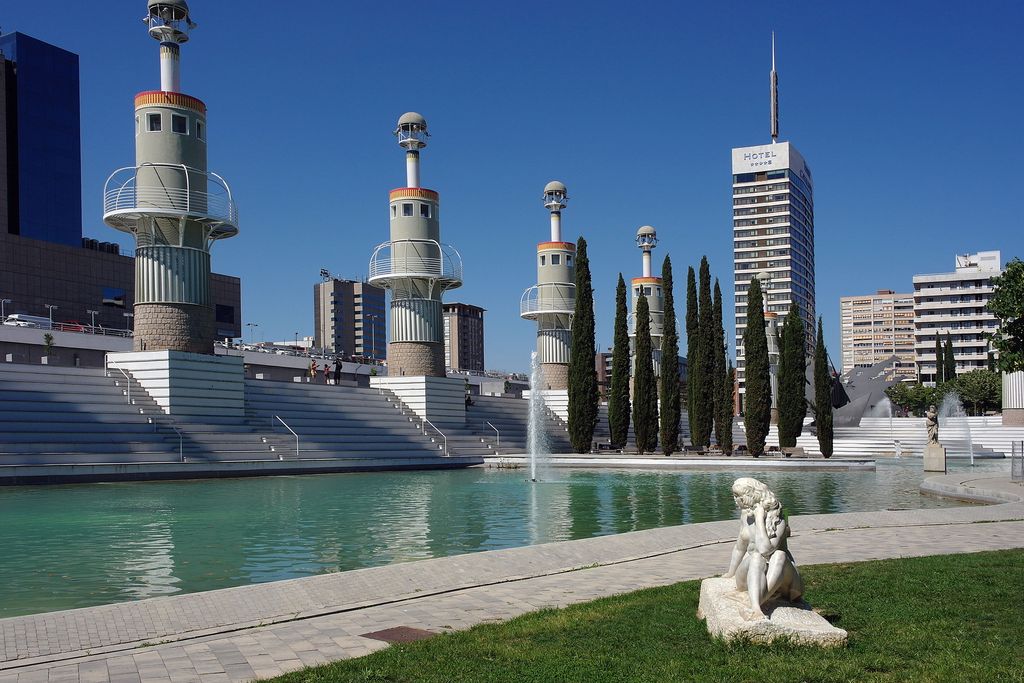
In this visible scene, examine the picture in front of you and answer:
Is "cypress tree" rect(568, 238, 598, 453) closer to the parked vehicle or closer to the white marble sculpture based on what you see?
the parked vehicle

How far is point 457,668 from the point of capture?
6.71 metres

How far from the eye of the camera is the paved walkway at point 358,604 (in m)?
7.20

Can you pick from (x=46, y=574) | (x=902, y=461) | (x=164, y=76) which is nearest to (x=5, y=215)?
(x=164, y=76)

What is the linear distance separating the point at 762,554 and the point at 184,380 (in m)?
32.6

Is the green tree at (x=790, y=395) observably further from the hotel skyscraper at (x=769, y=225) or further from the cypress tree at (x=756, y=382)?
the hotel skyscraper at (x=769, y=225)

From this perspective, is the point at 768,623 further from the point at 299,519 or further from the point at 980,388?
the point at 980,388

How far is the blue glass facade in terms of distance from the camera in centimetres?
10162

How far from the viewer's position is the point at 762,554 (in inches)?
285

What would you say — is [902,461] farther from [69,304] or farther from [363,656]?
[69,304]

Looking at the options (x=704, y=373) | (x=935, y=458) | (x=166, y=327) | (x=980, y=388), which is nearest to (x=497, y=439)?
(x=704, y=373)

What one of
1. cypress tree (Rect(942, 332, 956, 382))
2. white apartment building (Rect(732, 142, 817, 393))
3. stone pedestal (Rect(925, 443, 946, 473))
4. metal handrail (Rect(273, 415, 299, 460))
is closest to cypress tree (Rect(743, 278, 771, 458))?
stone pedestal (Rect(925, 443, 946, 473))

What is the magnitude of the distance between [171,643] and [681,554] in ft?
22.8

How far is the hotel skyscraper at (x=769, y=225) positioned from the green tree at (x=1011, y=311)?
118m

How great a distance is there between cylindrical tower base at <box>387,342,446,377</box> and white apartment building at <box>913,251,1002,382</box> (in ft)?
277
